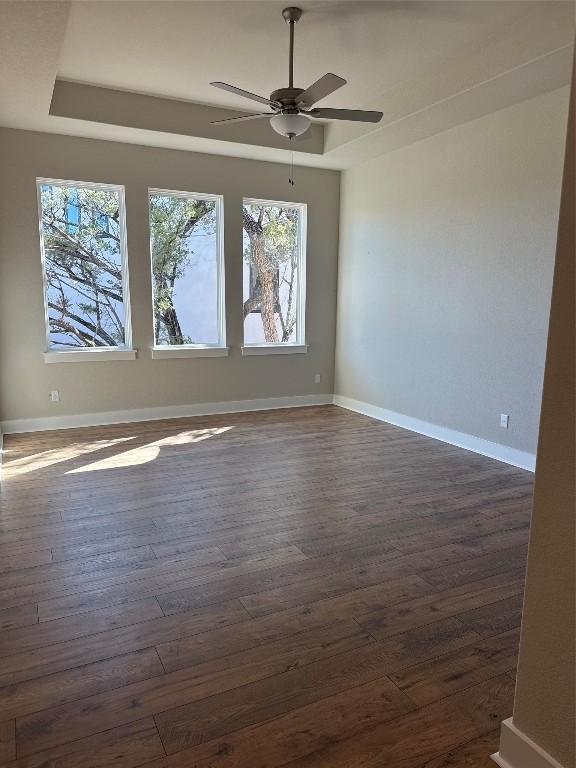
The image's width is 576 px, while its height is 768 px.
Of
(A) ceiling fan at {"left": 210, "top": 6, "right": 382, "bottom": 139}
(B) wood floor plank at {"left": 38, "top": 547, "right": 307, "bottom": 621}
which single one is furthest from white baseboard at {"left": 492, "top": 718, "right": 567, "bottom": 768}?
(A) ceiling fan at {"left": 210, "top": 6, "right": 382, "bottom": 139}

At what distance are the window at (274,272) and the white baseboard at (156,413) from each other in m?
0.73

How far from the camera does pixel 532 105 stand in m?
3.98

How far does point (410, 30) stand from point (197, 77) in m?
1.76

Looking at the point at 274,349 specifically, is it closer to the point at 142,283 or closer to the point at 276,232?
the point at 276,232

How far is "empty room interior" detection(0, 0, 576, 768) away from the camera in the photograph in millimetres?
1625

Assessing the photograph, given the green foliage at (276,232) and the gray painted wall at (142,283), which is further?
the green foliage at (276,232)

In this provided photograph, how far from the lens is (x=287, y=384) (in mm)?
6500

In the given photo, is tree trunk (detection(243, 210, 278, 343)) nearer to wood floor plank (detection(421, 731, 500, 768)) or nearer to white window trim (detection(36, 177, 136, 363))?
white window trim (detection(36, 177, 136, 363))

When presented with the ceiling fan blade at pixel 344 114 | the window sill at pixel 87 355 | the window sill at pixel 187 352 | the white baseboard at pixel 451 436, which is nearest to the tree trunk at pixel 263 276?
the window sill at pixel 187 352

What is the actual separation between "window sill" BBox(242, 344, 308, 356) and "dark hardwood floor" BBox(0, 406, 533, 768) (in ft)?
7.53

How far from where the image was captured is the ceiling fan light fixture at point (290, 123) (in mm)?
3434

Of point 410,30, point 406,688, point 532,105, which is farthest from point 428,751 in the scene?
point 532,105

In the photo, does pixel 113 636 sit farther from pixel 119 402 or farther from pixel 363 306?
pixel 363 306

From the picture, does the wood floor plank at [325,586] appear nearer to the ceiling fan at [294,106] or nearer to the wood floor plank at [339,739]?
the wood floor plank at [339,739]
